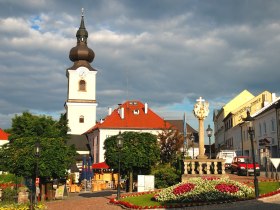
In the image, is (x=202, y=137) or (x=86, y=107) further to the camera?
(x=86, y=107)

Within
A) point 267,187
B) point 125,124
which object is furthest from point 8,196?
point 125,124

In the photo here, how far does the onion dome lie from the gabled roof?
40.1 feet

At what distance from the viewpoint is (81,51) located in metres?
79.8

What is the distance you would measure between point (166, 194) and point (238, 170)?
18753 millimetres

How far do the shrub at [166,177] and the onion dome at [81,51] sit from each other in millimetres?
52357

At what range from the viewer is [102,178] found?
49.2 m

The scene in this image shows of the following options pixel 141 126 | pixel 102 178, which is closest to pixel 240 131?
pixel 141 126

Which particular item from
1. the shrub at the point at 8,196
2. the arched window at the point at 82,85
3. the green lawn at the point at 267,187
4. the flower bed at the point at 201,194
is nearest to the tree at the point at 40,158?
A: the shrub at the point at 8,196

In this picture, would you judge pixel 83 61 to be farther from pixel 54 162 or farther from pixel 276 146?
pixel 54 162

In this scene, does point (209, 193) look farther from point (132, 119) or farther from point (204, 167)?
point (132, 119)

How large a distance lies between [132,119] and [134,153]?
43.0 meters

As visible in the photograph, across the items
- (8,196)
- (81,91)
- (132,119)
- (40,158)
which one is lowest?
(8,196)

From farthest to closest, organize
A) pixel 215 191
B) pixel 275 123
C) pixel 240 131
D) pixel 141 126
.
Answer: pixel 141 126, pixel 240 131, pixel 275 123, pixel 215 191

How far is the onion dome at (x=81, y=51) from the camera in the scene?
79875mm
